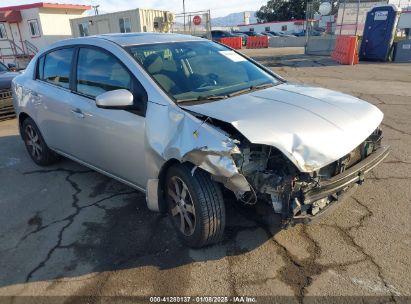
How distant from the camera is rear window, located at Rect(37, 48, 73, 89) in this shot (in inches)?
163

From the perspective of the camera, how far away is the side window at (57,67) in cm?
413

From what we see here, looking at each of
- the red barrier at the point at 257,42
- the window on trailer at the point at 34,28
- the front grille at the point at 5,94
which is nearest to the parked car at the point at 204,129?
the front grille at the point at 5,94

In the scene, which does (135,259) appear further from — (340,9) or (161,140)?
(340,9)

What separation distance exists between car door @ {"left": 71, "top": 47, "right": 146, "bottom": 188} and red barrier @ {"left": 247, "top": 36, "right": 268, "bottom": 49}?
3003cm

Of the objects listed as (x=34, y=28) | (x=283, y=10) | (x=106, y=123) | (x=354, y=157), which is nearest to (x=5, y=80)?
(x=106, y=123)

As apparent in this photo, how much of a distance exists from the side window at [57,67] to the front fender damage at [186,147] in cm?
167

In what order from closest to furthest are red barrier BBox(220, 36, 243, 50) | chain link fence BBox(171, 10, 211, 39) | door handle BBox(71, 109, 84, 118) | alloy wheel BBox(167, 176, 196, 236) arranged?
alloy wheel BBox(167, 176, 196, 236) < door handle BBox(71, 109, 84, 118) < chain link fence BBox(171, 10, 211, 39) < red barrier BBox(220, 36, 243, 50)

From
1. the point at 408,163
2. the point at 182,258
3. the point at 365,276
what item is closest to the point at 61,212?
the point at 182,258

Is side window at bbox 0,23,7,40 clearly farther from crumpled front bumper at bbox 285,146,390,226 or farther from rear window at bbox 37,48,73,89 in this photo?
crumpled front bumper at bbox 285,146,390,226

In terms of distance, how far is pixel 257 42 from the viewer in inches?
1270

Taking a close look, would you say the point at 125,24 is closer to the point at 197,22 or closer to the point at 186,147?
the point at 197,22

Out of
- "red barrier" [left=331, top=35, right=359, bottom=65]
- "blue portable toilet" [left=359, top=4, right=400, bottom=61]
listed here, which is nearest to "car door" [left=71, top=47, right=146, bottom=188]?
"red barrier" [left=331, top=35, right=359, bottom=65]

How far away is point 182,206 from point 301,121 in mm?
1212

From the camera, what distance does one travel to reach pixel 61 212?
3.82m
